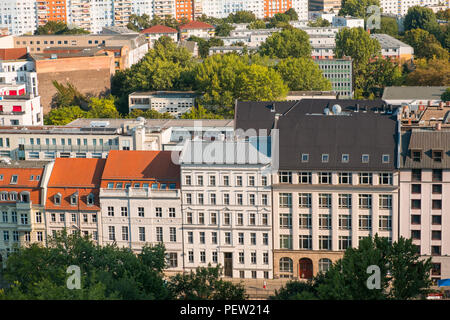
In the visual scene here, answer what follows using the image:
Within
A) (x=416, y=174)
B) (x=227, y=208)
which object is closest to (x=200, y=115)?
(x=227, y=208)

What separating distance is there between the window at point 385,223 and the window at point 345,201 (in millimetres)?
3141

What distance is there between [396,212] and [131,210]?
25269 millimetres

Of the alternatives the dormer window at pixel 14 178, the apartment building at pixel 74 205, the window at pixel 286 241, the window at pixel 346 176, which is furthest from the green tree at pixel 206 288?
the dormer window at pixel 14 178

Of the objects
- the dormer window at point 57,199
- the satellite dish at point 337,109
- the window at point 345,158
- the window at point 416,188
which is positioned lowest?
the dormer window at point 57,199

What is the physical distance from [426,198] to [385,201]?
3730 millimetres

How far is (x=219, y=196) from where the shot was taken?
3625 inches

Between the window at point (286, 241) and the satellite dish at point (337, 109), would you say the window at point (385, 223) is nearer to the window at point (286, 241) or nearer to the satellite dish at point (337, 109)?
the window at point (286, 241)

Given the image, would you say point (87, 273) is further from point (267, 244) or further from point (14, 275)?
point (267, 244)

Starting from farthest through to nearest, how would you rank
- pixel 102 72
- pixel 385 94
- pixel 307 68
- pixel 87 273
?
1. pixel 102 72
2. pixel 307 68
3. pixel 385 94
4. pixel 87 273

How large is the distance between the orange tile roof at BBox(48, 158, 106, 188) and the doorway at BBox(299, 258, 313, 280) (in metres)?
21.3

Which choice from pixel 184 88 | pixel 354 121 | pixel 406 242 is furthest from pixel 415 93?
pixel 406 242

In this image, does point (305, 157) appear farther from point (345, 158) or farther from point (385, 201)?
point (385, 201)

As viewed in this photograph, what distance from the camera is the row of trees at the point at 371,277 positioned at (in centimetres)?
6931

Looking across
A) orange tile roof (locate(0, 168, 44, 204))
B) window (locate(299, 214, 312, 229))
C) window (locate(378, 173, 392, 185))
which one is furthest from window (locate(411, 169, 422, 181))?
orange tile roof (locate(0, 168, 44, 204))
